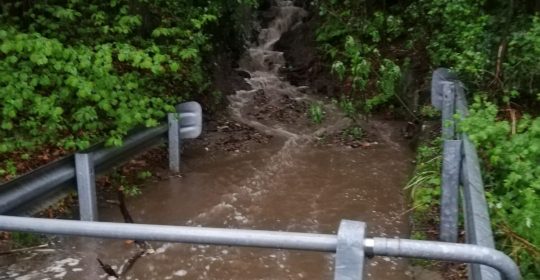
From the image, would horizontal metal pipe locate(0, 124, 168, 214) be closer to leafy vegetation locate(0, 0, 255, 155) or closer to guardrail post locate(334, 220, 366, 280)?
leafy vegetation locate(0, 0, 255, 155)

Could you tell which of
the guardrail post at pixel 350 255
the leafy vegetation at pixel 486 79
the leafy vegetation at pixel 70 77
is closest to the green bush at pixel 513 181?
the leafy vegetation at pixel 486 79

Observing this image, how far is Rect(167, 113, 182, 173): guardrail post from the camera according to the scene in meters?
7.15

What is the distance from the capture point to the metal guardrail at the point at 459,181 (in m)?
2.36

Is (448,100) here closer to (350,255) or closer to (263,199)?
(263,199)

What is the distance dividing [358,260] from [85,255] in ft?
12.9

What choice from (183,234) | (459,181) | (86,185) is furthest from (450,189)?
(86,185)

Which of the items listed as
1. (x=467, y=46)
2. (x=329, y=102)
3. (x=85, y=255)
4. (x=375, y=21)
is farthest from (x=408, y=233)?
(x=375, y=21)

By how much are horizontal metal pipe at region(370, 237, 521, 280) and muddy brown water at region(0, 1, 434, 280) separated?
228cm

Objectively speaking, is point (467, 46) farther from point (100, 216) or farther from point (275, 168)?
point (100, 216)

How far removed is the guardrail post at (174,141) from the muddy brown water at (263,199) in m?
0.21

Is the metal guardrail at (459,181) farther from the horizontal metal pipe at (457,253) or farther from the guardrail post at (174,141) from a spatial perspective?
the guardrail post at (174,141)

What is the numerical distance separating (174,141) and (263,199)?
1.58 metres

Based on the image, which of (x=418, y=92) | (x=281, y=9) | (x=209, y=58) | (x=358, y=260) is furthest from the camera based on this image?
(x=281, y=9)

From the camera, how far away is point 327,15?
45.1 ft
